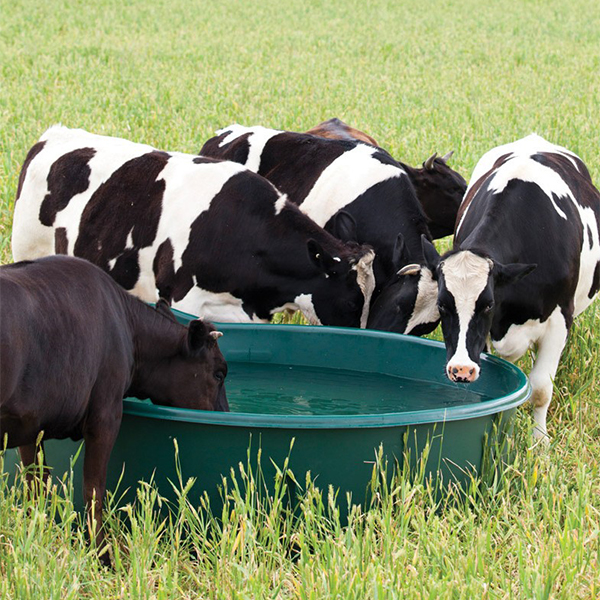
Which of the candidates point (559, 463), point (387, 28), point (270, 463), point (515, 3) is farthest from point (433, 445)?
point (515, 3)

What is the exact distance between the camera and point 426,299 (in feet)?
20.3

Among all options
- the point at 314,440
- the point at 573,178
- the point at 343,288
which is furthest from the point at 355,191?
the point at 314,440

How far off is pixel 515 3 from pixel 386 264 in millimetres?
29349

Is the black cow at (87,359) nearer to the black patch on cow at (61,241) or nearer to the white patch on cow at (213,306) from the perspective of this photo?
the white patch on cow at (213,306)

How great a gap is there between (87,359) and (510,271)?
237 cm

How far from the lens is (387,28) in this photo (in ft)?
87.9

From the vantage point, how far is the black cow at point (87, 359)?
3799 mm

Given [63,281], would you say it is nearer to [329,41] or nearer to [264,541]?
[264,541]

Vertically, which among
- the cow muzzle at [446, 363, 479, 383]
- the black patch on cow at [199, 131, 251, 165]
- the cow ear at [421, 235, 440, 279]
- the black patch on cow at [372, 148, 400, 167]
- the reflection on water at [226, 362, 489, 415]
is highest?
the black patch on cow at [372, 148, 400, 167]

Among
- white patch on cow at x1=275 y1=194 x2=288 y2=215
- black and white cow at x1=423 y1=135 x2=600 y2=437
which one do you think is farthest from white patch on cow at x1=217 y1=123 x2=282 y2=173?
black and white cow at x1=423 y1=135 x2=600 y2=437

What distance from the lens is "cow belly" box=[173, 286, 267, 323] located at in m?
6.24

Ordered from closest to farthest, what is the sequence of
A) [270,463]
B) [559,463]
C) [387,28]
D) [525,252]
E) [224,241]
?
1. [270,463]
2. [559,463]
3. [525,252]
4. [224,241]
5. [387,28]

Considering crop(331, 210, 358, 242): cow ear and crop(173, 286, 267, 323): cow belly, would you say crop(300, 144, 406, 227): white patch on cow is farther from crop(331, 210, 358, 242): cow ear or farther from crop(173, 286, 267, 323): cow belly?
crop(173, 286, 267, 323): cow belly

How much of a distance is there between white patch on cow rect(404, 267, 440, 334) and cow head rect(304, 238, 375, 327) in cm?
35
